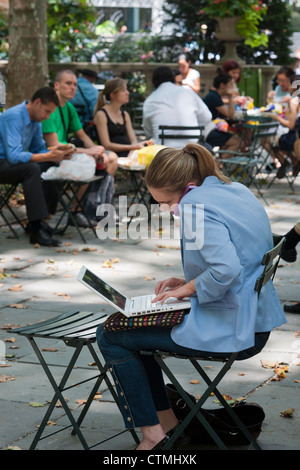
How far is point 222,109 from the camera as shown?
12922mm

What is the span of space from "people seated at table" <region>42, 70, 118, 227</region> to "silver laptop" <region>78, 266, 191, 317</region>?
5693mm

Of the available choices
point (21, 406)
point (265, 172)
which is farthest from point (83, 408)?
point (265, 172)

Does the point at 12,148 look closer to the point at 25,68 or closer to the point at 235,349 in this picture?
the point at 25,68

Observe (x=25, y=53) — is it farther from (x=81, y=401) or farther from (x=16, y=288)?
(x=81, y=401)

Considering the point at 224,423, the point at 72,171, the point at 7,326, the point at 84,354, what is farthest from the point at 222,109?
the point at 224,423

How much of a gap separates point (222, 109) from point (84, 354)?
8117 millimetres

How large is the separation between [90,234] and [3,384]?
461 centimetres

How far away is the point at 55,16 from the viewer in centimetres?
1645

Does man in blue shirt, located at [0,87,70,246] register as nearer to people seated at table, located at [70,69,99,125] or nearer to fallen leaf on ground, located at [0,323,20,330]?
fallen leaf on ground, located at [0,323,20,330]

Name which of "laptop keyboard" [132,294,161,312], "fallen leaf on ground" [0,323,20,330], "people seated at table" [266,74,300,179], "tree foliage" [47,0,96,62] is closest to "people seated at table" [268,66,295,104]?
"people seated at table" [266,74,300,179]

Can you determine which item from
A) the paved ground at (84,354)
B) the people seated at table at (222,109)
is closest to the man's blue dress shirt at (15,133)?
the paved ground at (84,354)

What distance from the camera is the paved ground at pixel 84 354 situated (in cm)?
420

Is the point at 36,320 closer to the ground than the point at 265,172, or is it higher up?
higher up

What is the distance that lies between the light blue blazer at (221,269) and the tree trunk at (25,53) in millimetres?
7802
